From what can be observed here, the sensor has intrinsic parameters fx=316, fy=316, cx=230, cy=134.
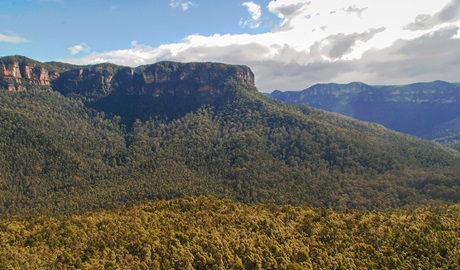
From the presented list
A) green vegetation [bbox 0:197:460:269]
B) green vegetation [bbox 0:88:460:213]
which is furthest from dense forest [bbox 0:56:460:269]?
green vegetation [bbox 0:88:460:213]

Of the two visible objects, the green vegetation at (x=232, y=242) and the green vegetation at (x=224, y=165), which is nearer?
the green vegetation at (x=232, y=242)

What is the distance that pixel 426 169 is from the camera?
431ft

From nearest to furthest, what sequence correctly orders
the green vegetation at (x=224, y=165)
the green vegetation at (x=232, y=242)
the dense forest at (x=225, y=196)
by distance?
the green vegetation at (x=232, y=242) → the dense forest at (x=225, y=196) → the green vegetation at (x=224, y=165)

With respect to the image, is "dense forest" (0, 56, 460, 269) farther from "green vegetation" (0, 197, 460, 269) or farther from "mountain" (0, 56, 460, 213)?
"mountain" (0, 56, 460, 213)

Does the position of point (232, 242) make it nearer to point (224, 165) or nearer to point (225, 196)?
point (225, 196)

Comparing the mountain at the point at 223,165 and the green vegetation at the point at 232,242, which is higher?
the green vegetation at the point at 232,242

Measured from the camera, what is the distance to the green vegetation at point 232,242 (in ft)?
114

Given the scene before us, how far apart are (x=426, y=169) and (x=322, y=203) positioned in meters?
56.7

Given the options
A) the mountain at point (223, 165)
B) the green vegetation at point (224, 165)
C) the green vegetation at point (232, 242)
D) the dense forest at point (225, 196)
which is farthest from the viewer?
the green vegetation at point (224, 165)

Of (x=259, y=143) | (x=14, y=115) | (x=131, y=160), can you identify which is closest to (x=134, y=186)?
(x=131, y=160)

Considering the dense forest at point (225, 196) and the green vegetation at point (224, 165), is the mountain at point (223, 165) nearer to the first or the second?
the green vegetation at point (224, 165)

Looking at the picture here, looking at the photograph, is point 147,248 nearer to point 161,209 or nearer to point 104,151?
point 161,209

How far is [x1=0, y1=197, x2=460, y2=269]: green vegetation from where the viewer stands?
3469 cm

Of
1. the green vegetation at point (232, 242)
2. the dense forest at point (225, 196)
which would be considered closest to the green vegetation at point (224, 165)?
the dense forest at point (225, 196)
